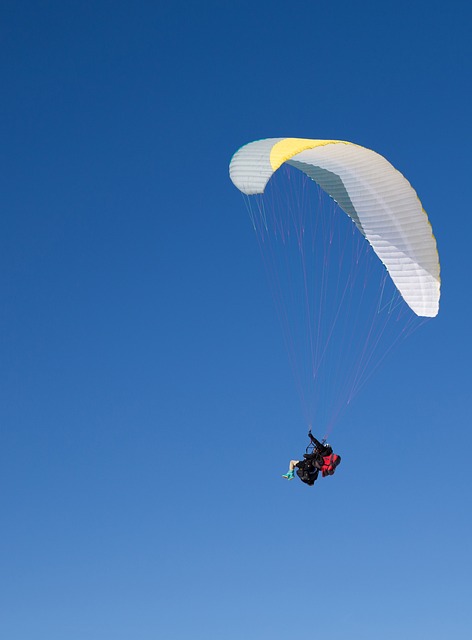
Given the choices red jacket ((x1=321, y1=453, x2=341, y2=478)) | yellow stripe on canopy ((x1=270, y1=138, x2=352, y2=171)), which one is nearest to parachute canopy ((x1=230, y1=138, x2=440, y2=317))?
yellow stripe on canopy ((x1=270, y1=138, x2=352, y2=171))

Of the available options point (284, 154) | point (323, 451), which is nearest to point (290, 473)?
point (323, 451)

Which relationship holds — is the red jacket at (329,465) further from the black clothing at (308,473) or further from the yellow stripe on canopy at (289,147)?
the yellow stripe on canopy at (289,147)

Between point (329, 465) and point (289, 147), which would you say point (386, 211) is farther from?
point (329, 465)

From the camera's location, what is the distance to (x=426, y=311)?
39.1 meters

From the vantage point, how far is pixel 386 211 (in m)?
39.3

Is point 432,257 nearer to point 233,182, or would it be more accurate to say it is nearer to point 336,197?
point 336,197

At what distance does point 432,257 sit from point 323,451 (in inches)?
237

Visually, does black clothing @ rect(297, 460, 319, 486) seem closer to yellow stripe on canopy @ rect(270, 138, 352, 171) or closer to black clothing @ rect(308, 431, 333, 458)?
black clothing @ rect(308, 431, 333, 458)

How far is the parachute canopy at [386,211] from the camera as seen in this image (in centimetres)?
3878

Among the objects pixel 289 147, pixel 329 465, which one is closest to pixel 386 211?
pixel 289 147

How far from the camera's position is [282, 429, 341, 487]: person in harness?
37.3 metres

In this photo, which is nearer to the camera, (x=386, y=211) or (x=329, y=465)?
(x=329, y=465)

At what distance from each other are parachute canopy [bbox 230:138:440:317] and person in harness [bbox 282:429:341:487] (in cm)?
465

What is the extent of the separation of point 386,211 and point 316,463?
7108mm
